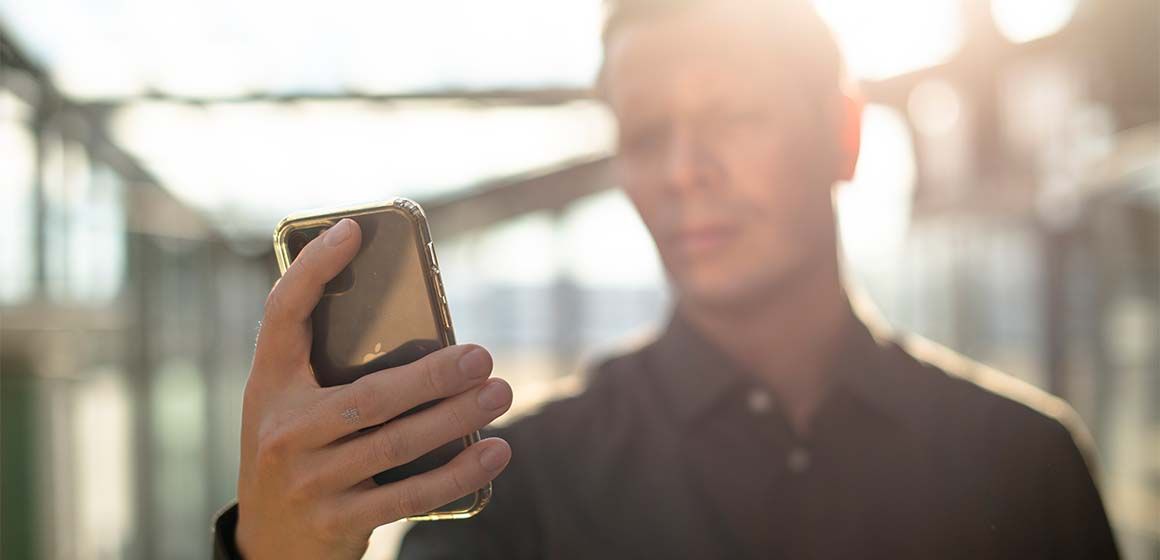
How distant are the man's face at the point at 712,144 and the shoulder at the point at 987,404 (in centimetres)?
16

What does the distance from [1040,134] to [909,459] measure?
5.57 ft

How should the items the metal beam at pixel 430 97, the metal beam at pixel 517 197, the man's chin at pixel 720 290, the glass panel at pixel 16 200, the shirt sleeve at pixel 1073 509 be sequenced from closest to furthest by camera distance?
1. the shirt sleeve at pixel 1073 509
2. the man's chin at pixel 720 290
3. the metal beam at pixel 430 97
4. the glass panel at pixel 16 200
5. the metal beam at pixel 517 197

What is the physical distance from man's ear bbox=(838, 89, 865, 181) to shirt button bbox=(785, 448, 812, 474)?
0.28 metres

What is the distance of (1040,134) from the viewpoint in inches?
89.1

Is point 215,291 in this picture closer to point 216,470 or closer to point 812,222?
point 216,470

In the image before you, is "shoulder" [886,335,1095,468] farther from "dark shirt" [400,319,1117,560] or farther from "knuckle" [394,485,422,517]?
"knuckle" [394,485,422,517]

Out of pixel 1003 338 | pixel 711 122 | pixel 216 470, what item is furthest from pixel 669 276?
pixel 216 470

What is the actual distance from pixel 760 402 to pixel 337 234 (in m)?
0.50

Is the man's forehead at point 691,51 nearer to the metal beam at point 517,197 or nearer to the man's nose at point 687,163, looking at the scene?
the man's nose at point 687,163

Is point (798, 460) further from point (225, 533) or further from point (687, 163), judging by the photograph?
point (225, 533)

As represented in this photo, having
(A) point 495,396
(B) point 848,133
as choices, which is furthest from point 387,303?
(B) point 848,133

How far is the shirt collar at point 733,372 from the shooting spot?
0.90 m

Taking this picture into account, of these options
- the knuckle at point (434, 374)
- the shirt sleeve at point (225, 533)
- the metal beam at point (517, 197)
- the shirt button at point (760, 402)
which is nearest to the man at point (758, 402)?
the shirt button at point (760, 402)

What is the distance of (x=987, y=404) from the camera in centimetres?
87
